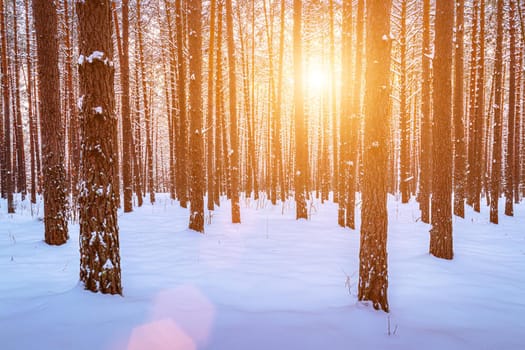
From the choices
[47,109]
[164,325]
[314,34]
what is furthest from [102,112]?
[314,34]

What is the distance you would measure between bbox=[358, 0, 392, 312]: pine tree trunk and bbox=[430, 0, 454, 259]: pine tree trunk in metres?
3.12

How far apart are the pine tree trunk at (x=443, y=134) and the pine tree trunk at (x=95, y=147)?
5775 millimetres

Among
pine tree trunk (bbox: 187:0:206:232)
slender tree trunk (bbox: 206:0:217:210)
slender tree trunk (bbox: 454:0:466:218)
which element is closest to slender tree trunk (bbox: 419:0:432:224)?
slender tree trunk (bbox: 454:0:466:218)

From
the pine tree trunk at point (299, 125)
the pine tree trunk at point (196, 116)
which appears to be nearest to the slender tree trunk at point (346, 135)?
the pine tree trunk at point (299, 125)

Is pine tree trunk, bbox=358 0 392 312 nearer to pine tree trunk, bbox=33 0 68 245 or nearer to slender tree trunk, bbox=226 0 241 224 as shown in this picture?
slender tree trunk, bbox=226 0 241 224

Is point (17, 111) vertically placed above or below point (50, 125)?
above

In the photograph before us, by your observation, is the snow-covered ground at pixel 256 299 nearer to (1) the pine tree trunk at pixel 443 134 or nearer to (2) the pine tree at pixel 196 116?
(1) the pine tree trunk at pixel 443 134

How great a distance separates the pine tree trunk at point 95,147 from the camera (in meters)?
3.48

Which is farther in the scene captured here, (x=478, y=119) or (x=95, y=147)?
(x=478, y=119)

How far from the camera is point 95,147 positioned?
3.48m

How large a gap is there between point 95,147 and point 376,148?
3.21m

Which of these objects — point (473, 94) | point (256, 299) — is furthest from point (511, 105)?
point (256, 299)

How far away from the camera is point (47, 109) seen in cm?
659

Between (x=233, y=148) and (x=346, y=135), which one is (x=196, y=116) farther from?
(x=346, y=135)
